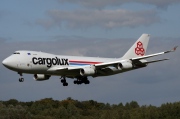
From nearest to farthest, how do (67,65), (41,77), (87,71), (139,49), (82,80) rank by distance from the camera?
(87,71)
(67,65)
(82,80)
(41,77)
(139,49)

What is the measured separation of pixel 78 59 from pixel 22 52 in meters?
10.1

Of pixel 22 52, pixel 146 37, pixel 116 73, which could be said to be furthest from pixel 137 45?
pixel 22 52

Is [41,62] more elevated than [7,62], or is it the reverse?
[7,62]

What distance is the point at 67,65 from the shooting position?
106312 millimetres

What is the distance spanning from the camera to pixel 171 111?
178 m

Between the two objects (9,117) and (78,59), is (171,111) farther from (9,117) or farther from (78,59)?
(78,59)

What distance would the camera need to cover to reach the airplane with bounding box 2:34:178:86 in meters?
101

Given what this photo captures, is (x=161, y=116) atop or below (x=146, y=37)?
below

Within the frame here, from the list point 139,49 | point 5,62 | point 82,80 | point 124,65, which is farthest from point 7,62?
point 139,49

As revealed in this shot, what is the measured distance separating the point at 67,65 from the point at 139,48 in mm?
19621

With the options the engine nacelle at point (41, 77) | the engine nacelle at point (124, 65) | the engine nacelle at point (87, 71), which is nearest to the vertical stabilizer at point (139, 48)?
the engine nacelle at point (124, 65)

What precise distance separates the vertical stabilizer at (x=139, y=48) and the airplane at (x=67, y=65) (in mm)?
5309

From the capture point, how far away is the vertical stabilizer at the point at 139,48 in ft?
395

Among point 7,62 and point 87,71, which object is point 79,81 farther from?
point 7,62
